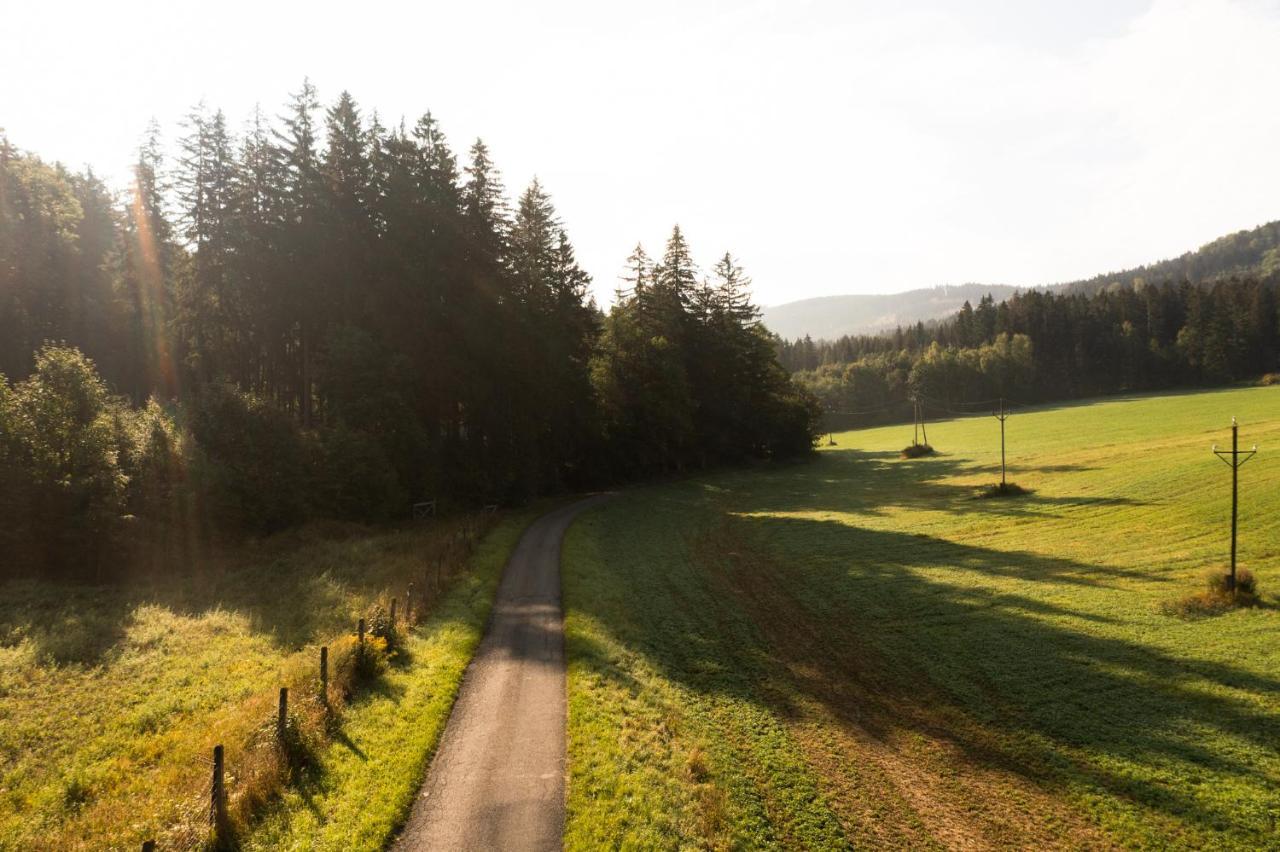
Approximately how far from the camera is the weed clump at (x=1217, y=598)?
20.2 meters

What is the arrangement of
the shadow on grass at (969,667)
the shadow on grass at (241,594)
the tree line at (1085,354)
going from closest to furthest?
the shadow on grass at (969,667) → the shadow on grass at (241,594) → the tree line at (1085,354)

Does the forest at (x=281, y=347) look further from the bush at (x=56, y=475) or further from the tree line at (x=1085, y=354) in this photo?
the tree line at (x=1085, y=354)

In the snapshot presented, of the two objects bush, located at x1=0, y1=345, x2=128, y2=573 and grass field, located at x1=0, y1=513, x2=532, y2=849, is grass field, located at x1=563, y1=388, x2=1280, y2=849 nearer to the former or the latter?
grass field, located at x1=0, y1=513, x2=532, y2=849

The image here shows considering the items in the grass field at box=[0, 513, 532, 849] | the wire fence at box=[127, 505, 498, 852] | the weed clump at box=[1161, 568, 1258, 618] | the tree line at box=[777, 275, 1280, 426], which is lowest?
the weed clump at box=[1161, 568, 1258, 618]

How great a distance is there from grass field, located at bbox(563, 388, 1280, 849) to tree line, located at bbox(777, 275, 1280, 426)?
107608mm

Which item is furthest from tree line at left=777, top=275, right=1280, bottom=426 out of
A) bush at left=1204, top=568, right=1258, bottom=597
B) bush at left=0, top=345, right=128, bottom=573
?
bush at left=0, top=345, right=128, bottom=573

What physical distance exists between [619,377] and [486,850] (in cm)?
5395

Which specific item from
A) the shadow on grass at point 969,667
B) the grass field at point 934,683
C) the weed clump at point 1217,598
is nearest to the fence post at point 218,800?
the grass field at point 934,683

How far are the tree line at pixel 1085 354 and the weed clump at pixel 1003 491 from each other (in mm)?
89037

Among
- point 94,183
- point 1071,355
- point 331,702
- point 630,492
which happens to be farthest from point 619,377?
point 1071,355

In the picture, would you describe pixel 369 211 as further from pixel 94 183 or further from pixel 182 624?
pixel 94 183

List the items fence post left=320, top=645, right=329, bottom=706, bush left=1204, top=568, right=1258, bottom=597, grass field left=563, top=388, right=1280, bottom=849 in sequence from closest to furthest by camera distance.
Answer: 1. grass field left=563, top=388, right=1280, bottom=849
2. fence post left=320, top=645, right=329, bottom=706
3. bush left=1204, top=568, right=1258, bottom=597

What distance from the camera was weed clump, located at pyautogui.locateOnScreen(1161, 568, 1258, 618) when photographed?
66.4 feet

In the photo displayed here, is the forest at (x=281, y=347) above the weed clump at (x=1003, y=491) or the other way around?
above
